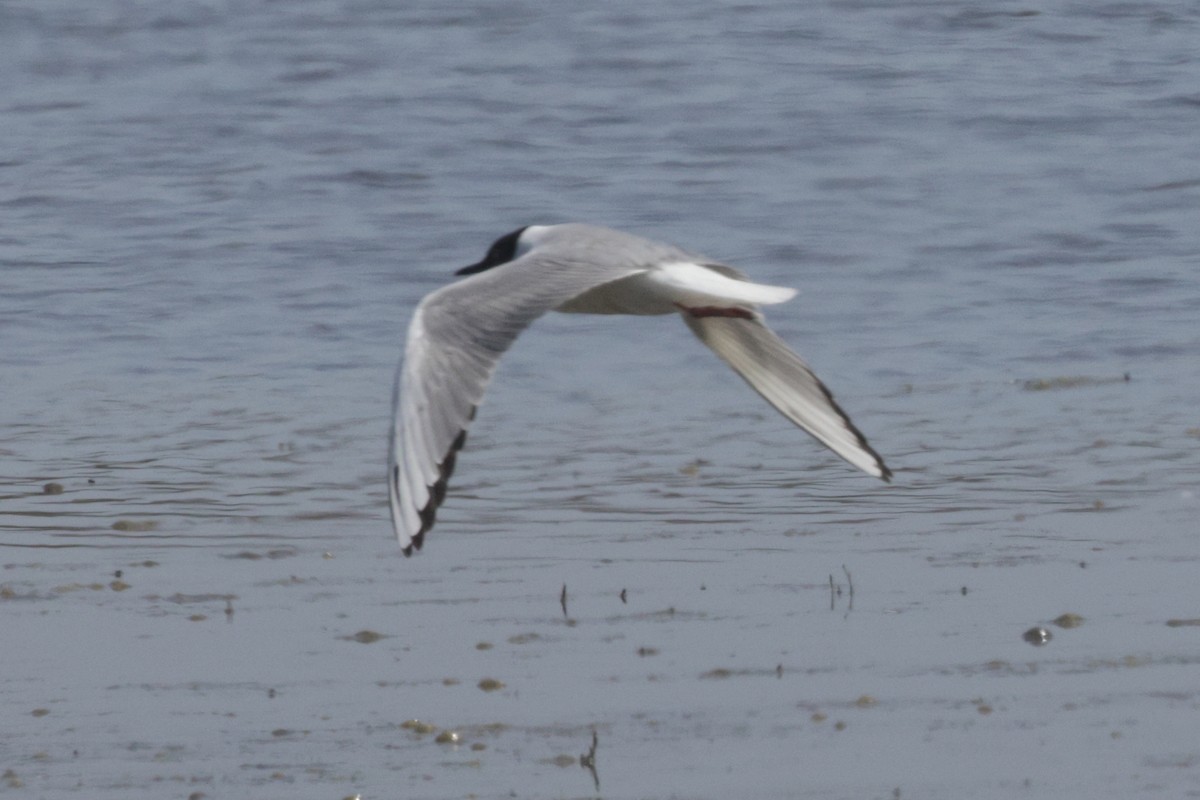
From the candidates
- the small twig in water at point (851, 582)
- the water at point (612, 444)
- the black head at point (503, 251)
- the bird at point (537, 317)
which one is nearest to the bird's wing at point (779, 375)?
the bird at point (537, 317)

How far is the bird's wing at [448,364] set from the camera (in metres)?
3.62

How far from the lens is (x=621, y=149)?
11094mm

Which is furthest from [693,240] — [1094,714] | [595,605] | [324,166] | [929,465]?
[1094,714]

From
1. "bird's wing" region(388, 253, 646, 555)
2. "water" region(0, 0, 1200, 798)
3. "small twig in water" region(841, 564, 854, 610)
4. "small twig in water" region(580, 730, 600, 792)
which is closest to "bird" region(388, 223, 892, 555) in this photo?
"bird's wing" region(388, 253, 646, 555)

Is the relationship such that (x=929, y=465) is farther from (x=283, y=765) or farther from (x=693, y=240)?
(x=693, y=240)

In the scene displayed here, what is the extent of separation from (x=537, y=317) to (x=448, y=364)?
237 mm

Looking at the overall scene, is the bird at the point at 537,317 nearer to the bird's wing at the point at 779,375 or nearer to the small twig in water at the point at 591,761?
the bird's wing at the point at 779,375

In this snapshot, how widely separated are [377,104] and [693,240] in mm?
3688

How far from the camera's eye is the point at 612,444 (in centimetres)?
629

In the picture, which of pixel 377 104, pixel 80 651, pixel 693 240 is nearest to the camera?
pixel 80 651

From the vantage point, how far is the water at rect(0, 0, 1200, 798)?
13.6ft

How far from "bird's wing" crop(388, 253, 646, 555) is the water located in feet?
2.02

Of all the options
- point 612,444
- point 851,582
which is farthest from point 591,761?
point 612,444

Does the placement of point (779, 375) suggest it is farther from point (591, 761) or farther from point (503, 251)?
point (591, 761)
